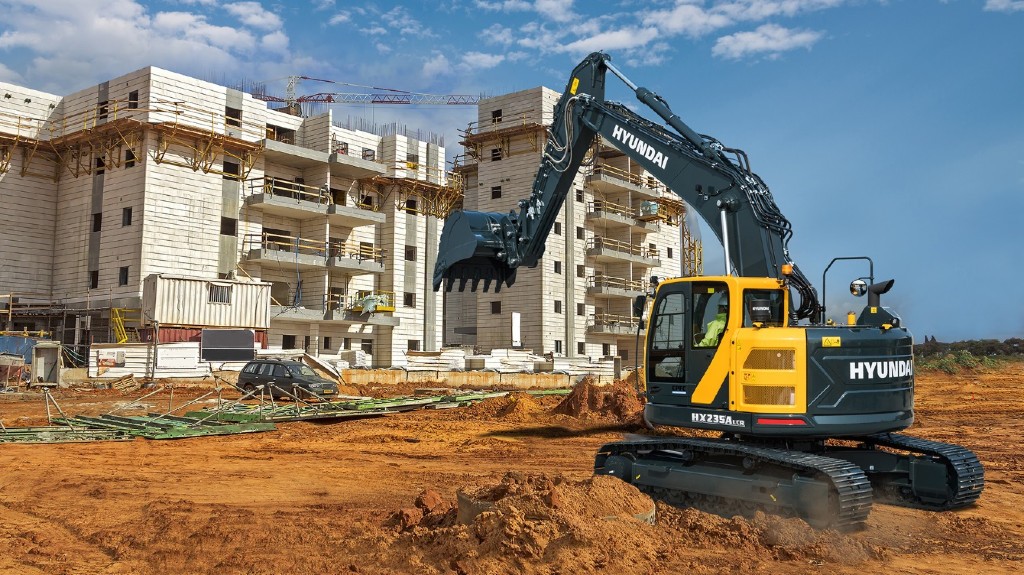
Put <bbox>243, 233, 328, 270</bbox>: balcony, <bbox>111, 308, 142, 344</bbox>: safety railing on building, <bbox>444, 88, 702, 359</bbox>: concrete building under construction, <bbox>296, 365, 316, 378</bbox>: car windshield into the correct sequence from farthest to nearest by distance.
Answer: <bbox>444, 88, 702, 359</bbox>: concrete building under construction → <bbox>243, 233, 328, 270</bbox>: balcony → <bbox>111, 308, 142, 344</bbox>: safety railing on building → <bbox>296, 365, 316, 378</bbox>: car windshield

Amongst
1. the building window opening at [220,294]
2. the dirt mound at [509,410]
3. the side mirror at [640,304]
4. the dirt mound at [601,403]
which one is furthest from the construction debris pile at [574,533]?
the building window opening at [220,294]

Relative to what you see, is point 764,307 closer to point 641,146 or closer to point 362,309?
point 641,146

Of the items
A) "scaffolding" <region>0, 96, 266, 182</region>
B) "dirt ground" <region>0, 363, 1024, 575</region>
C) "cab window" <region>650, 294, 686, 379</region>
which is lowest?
"dirt ground" <region>0, 363, 1024, 575</region>

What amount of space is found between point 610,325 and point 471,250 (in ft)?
133

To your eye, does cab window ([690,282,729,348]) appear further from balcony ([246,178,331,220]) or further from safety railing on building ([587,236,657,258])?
safety railing on building ([587,236,657,258])

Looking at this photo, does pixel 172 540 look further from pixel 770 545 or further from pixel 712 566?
pixel 770 545

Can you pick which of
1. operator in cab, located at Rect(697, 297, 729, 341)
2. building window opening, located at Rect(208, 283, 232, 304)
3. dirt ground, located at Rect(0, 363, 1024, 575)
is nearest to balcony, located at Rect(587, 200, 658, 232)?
building window opening, located at Rect(208, 283, 232, 304)

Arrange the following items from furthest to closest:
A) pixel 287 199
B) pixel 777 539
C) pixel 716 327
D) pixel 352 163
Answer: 1. pixel 352 163
2. pixel 287 199
3. pixel 716 327
4. pixel 777 539

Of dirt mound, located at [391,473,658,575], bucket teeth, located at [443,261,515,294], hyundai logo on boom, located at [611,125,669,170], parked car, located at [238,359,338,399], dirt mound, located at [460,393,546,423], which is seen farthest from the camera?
parked car, located at [238,359,338,399]

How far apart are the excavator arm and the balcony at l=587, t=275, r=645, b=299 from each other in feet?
126

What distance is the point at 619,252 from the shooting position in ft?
180

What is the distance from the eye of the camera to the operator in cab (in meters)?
9.69

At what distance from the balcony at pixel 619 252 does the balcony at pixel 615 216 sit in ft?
4.32

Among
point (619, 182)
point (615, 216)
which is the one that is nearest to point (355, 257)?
point (615, 216)
